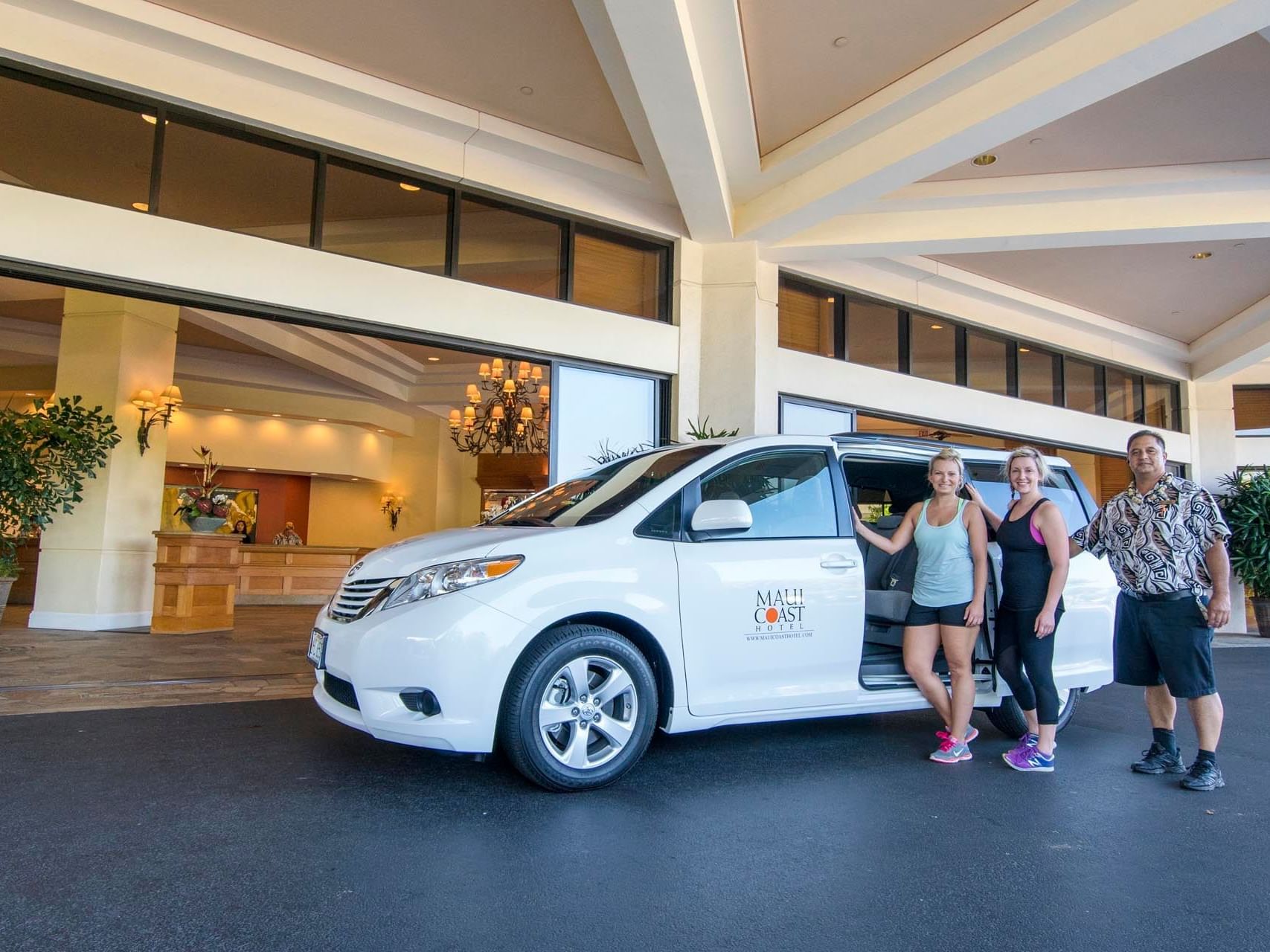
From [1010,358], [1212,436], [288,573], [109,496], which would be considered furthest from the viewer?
[1212,436]

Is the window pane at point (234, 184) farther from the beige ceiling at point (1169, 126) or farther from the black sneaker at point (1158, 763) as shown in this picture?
the black sneaker at point (1158, 763)

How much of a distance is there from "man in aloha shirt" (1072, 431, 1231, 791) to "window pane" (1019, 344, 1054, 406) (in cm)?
912

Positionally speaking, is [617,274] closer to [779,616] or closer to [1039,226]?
[1039,226]

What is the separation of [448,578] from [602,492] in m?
1.08

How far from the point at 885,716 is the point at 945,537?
5.70ft

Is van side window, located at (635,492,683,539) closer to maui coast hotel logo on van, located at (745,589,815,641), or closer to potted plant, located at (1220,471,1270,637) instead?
maui coast hotel logo on van, located at (745,589,815,641)

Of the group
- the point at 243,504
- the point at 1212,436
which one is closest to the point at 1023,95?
the point at 1212,436

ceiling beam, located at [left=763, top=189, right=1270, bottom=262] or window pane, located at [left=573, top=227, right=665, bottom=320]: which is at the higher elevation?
ceiling beam, located at [left=763, top=189, right=1270, bottom=262]

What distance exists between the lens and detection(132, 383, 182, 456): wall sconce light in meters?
9.58

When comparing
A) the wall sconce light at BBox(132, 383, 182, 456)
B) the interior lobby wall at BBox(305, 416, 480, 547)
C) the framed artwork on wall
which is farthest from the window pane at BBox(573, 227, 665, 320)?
the framed artwork on wall

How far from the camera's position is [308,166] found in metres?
7.32

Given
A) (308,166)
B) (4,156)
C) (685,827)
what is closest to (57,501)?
(4,156)

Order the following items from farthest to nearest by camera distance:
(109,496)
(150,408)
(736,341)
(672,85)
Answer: (150,408)
(109,496)
(736,341)
(672,85)

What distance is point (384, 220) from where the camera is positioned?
757 centimetres
